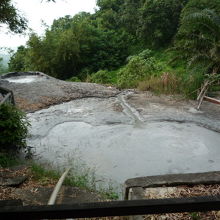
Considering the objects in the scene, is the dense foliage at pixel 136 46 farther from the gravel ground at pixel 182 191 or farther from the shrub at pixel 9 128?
the gravel ground at pixel 182 191

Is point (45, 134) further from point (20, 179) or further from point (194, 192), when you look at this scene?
point (194, 192)

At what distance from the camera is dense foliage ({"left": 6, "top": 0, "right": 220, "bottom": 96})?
377 inches

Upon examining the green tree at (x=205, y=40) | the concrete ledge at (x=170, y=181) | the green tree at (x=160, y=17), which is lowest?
the concrete ledge at (x=170, y=181)

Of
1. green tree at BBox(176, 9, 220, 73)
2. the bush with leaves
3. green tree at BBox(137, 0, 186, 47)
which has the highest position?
green tree at BBox(137, 0, 186, 47)

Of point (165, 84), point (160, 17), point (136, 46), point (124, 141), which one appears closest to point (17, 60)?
point (136, 46)

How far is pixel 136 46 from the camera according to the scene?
25984 millimetres

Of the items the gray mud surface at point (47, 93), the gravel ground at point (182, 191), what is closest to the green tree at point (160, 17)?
the gray mud surface at point (47, 93)

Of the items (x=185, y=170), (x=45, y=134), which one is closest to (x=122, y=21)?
(x=45, y=134)

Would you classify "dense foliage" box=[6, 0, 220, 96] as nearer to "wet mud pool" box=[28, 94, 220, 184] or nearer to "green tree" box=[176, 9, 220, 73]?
"green tree" box=[176, 9, 220, 73]

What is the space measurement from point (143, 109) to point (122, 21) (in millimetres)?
20010

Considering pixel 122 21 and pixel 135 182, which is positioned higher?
pixel 122 21

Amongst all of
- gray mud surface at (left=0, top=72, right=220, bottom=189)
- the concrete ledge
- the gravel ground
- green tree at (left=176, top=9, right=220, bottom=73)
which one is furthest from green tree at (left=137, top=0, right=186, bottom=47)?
the gravel ground

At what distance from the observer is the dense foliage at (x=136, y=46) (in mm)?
9570

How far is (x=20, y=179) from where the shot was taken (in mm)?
3393
